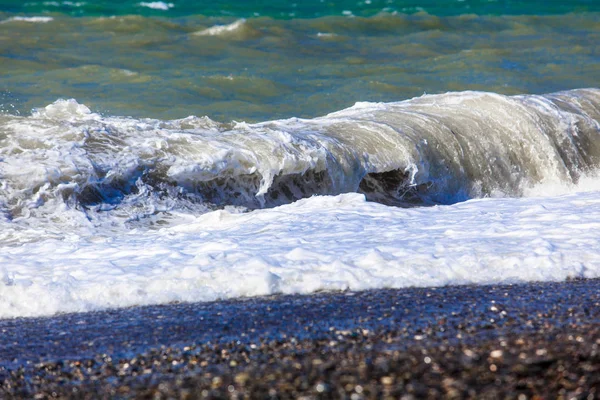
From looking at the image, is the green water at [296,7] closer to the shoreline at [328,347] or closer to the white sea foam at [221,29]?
the white sea foam at [221,29]

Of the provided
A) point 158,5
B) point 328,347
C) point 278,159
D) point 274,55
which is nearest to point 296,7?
point 158,5

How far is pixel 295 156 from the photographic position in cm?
894

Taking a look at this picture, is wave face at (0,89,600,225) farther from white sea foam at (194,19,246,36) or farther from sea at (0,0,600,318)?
white sea foam at (194,19,246,36)

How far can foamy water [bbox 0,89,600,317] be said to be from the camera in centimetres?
512

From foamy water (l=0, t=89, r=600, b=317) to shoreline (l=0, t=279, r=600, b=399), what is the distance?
35cm

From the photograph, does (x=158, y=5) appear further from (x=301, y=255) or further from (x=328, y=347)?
(x=328, y=347)

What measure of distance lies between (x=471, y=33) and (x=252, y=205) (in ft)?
46.2

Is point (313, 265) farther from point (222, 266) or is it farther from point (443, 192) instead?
point (443, 192)

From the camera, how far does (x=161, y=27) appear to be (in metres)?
19.0

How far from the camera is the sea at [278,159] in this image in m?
5.25

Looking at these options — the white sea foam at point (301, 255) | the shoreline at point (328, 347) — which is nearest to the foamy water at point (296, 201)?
the white sea foam at point (301, 255)

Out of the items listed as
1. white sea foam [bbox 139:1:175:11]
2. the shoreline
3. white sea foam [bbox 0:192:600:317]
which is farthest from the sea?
white sea foam [bbox 139:1:175:11]

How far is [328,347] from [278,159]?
5.32 m

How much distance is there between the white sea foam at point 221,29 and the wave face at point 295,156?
843 cm
